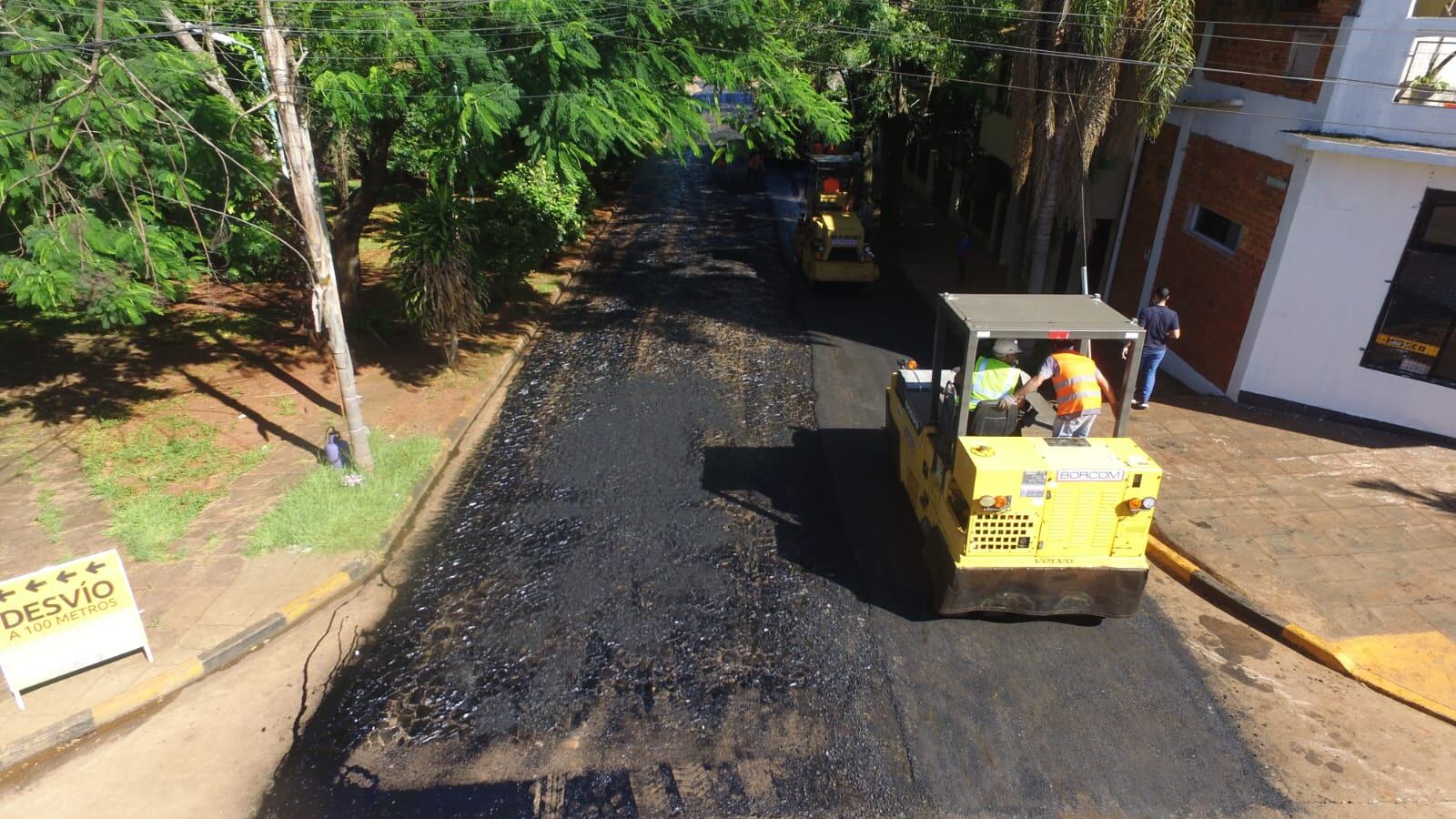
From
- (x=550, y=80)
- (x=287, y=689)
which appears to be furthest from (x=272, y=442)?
(x=550, y=80)

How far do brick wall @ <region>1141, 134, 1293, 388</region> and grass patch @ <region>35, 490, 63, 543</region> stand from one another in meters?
13.3

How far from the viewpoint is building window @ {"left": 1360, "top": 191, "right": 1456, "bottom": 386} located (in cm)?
931

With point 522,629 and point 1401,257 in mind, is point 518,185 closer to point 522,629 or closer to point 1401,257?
point 522,629

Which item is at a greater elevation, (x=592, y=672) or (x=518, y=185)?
(x=518, y=185)

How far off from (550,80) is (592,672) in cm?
687

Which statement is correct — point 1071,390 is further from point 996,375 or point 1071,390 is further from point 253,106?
point 253,106

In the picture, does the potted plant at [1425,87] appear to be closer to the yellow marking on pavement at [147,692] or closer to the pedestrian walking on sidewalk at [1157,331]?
the pedestrian walking on sidewalk at [1157,331]

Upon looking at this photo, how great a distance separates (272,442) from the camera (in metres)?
9.99

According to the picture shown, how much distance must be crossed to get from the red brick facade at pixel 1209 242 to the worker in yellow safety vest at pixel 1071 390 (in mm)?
5281

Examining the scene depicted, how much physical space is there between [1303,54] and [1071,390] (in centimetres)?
670

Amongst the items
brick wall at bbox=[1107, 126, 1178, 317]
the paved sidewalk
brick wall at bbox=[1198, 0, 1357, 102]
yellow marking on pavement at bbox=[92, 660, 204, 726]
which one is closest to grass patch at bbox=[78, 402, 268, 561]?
yellow marking on pavement at bbox=[92, 660, 204, 726]

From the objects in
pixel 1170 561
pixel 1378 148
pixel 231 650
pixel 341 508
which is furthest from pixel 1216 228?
pixel 231 650

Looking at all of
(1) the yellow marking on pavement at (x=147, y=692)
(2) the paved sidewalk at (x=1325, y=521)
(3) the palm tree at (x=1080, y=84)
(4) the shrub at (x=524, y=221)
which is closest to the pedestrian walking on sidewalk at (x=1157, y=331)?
(2) the paved sidewalk at (x=1325, y=521)

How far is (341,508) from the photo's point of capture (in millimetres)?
8469
